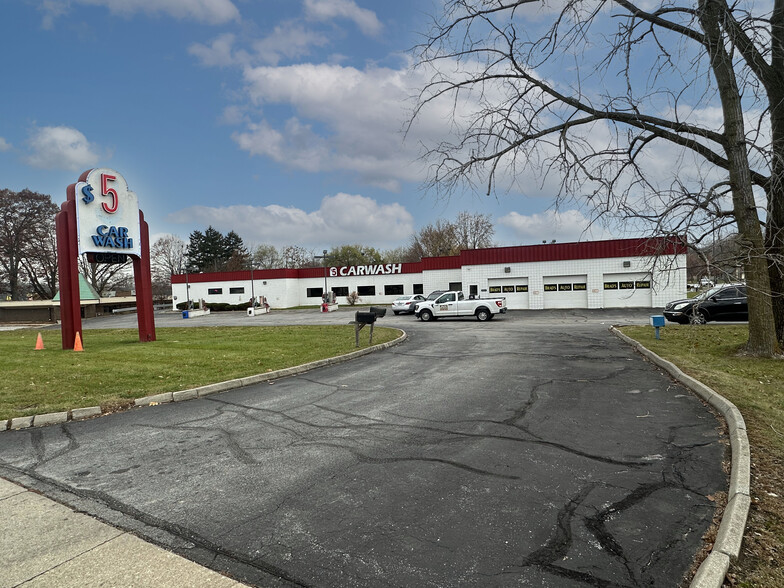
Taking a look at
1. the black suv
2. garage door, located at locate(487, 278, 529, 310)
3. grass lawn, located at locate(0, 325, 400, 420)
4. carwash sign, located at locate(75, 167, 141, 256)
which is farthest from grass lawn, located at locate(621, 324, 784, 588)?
garage door, located at locate(487, 278, 529, 310)

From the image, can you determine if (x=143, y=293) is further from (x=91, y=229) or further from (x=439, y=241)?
(x=439, y=241)

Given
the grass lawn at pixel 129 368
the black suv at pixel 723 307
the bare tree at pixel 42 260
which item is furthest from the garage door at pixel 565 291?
the bare tree at pixel 42 260

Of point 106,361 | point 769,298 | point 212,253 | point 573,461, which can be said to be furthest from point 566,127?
point 212,253

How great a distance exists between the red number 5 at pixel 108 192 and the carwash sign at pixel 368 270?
37.8 m

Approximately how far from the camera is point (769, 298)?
10.8 metres

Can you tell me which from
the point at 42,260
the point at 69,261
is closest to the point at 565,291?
the point at 69,261

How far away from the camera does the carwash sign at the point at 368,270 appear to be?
53625 millimetres

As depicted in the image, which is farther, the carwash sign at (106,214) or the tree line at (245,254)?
the tree line at (245,254)

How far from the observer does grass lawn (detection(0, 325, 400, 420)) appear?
7773mm

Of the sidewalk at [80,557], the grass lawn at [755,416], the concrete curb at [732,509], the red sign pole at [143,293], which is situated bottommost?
the grass lawn at [755,416]

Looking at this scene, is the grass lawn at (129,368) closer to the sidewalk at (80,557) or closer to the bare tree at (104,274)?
the sidewalk at (80,557)

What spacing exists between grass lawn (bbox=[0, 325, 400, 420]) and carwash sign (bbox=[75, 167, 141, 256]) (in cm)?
389

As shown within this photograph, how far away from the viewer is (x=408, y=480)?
435cm

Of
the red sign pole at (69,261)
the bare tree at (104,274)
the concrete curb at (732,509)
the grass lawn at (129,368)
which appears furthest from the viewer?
the bare tree at (104,274)
